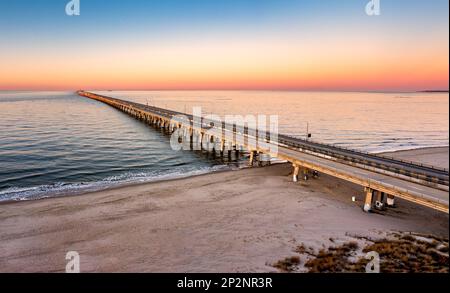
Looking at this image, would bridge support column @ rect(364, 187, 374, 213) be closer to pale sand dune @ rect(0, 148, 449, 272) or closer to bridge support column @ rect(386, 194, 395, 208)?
pale sand dune @ rect(0, 148, 449, 272)

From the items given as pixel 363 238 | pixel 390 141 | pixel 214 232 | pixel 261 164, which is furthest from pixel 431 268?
pixel 390 141

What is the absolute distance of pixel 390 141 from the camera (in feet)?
166

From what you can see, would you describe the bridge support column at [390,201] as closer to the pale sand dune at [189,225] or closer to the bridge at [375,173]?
the bridge at [375,173]

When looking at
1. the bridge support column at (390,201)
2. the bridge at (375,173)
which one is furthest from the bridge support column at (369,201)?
the bridge support column at (390,201)

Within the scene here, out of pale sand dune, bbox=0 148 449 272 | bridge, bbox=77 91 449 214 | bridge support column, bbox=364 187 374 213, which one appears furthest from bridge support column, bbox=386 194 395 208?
bridge support column, bbox=364 187 374 213

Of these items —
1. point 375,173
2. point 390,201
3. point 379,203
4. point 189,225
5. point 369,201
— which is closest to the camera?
point 189,225

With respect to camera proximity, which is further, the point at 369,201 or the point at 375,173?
the point at 375,173

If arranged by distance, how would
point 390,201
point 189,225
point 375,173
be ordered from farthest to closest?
point 375,173
point 390,201
point 189,225

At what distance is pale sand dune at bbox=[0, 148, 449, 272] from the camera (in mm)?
12953

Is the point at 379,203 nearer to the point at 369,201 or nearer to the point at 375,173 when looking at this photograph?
the point at 369,201

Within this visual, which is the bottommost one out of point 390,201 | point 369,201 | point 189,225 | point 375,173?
point 189,225

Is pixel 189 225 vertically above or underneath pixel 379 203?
underneath

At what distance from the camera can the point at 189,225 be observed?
16.6 m

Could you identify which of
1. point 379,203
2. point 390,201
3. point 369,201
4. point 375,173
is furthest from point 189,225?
point 375,173
